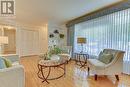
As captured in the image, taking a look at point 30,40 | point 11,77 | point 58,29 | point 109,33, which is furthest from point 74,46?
point 11,77

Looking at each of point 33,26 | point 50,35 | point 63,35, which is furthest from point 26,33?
point 63,35

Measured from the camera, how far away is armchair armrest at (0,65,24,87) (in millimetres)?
2023

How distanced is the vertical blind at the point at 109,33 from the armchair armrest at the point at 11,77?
342cm

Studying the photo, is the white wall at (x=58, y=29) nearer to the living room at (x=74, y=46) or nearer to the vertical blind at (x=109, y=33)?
the living room at (x=74, y=46)

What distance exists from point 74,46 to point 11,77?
5.71 m

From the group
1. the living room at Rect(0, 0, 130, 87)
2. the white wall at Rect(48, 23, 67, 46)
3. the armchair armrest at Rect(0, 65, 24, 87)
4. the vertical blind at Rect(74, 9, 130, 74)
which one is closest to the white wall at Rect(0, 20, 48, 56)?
the living room at Rect(0, 0, 130, 87)

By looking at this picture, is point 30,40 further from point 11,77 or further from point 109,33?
point 11,77

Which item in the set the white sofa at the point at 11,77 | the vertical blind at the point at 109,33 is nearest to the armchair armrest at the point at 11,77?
the white sofa at the point at 11,77

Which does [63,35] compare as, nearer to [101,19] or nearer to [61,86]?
[101,19]

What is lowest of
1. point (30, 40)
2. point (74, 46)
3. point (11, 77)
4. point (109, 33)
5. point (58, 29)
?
point (11, 77)

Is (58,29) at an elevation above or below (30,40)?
above

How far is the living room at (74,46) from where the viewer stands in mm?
3591

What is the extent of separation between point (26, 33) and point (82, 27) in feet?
13.4

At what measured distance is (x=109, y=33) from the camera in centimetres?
509
